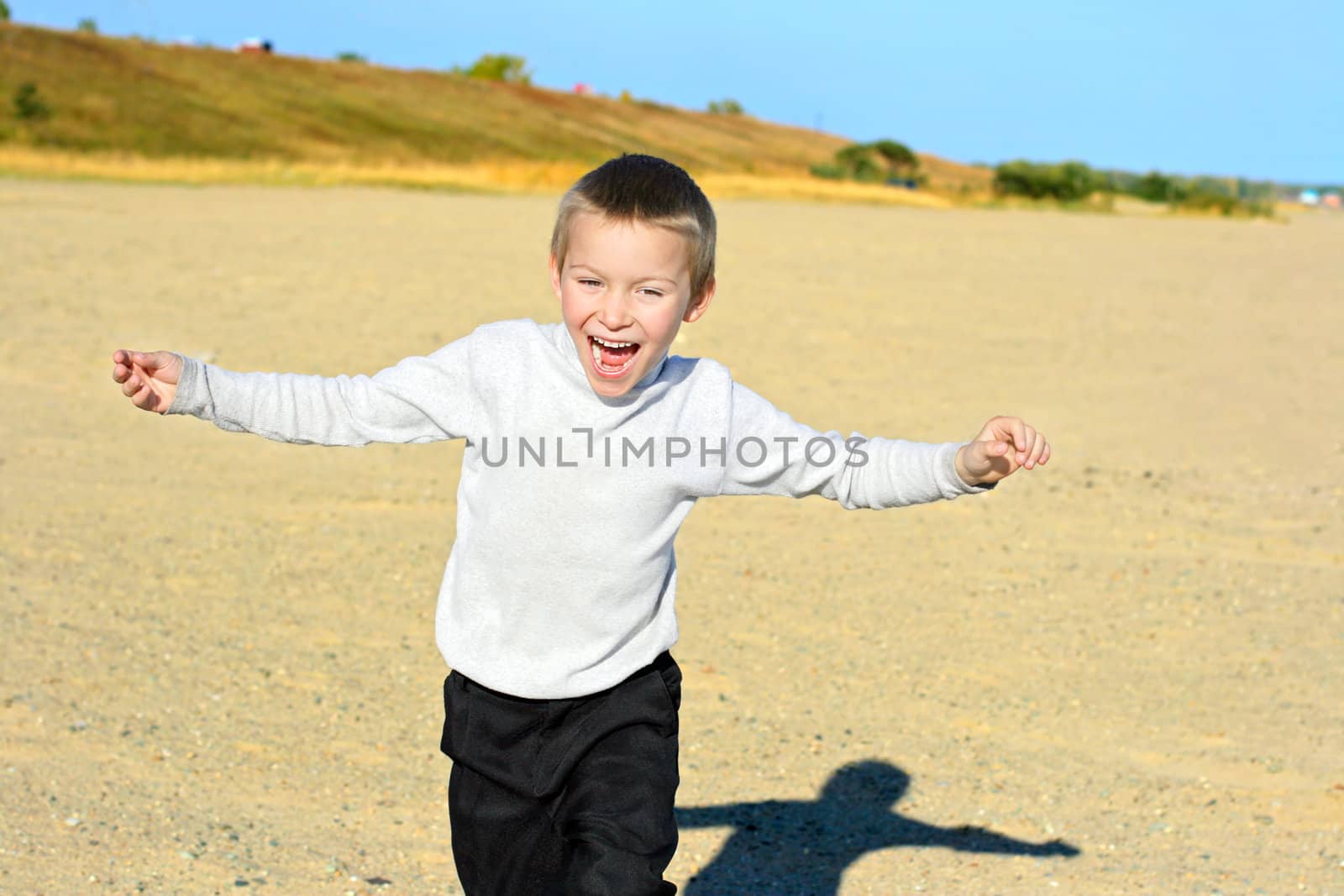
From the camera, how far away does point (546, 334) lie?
2430mm

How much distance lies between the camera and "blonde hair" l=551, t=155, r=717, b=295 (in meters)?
2.30

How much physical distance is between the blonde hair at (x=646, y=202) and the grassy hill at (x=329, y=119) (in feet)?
86.6

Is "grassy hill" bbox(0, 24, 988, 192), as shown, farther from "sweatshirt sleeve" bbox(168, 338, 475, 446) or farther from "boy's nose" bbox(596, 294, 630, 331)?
"boy's nose" bbox(596, 294, 630, 331)

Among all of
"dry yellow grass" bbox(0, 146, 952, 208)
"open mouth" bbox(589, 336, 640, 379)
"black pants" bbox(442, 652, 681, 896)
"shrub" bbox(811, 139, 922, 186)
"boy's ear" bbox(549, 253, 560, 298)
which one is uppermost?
"shrub" bbox(811, 139, 922, 186)

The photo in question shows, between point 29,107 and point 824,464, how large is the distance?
42554 millimetres

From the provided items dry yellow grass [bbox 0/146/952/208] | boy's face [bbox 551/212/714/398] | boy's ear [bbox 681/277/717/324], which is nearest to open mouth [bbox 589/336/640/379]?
boy's face [bbox 551/212/714/398]

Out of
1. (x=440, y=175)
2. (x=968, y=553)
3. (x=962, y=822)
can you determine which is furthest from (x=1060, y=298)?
(x=440, y=175)

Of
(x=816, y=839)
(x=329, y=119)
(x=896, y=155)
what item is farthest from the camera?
(x=896, y=155)

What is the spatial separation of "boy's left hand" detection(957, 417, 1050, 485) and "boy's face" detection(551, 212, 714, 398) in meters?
0.53

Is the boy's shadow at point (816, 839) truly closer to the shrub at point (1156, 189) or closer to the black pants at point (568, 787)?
the black pants at point (568, 787)

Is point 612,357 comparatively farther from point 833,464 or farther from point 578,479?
point 833,464

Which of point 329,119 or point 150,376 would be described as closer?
point 150,376

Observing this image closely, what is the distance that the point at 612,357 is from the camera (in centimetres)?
231

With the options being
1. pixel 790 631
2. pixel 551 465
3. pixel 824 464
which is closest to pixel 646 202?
pixel 551 465
